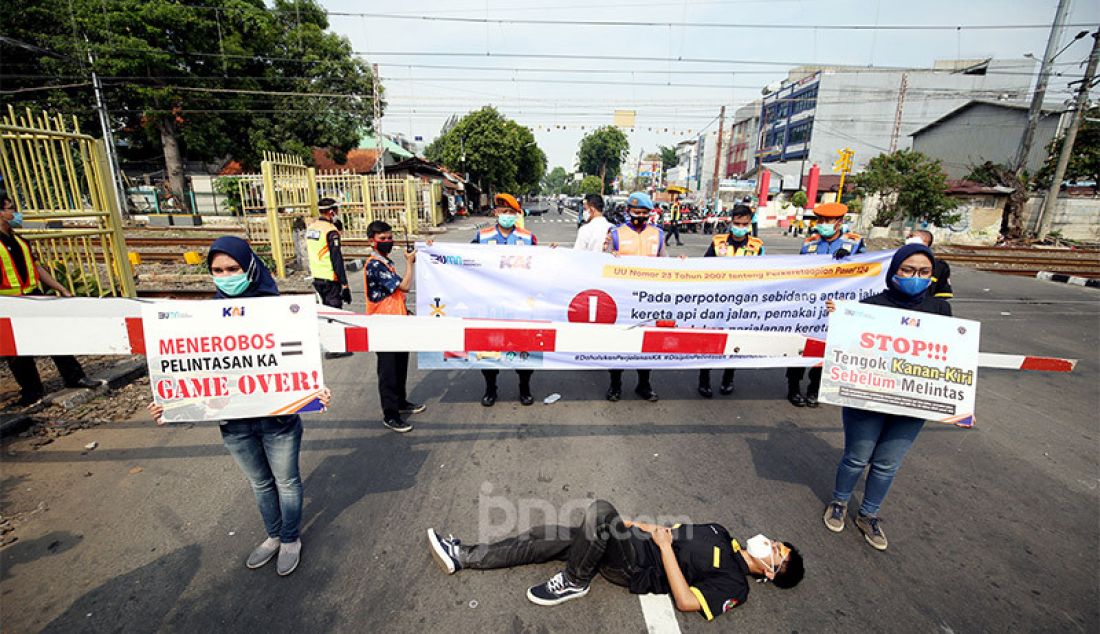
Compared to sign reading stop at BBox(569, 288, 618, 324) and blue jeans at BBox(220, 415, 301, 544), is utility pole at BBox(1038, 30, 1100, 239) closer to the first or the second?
sign reading stop at BBox(569, 288, 618, 324)

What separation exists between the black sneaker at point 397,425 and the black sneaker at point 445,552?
1.57 m

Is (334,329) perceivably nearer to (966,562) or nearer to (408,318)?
(408,318)

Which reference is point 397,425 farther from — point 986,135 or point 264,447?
point 986,135

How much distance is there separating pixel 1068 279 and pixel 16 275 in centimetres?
2028

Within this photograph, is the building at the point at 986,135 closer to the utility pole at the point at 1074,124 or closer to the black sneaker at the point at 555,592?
the utility pole at the point at 1074,124

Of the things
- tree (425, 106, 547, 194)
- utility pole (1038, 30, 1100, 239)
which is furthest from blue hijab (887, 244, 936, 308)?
tree (425, 106, 547, 194)

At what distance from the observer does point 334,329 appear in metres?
2.67

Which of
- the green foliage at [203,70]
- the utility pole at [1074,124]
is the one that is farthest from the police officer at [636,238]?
the green foliage at [203,70]

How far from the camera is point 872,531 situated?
2975 millimetres

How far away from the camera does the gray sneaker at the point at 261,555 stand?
8.69ft

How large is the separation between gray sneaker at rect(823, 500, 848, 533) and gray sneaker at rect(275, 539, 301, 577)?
10.8ft

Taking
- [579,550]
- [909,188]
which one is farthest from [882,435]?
[909,188]

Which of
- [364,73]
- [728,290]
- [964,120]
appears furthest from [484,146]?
[728,290]

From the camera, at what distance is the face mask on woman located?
2.32 metres
